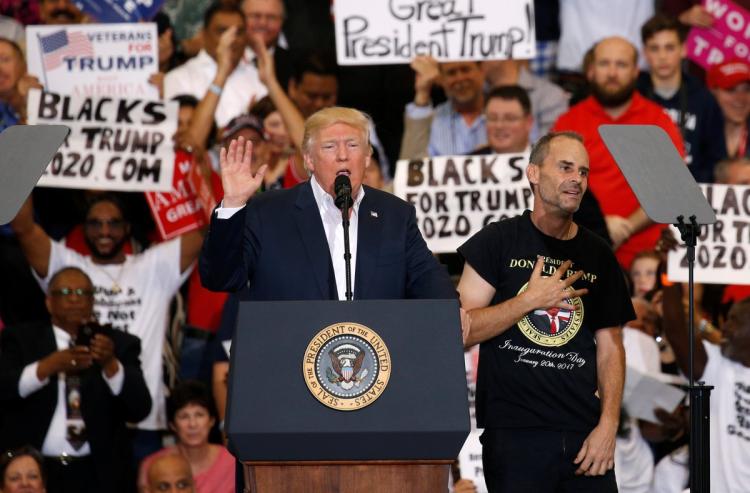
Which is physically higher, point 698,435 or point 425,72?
point 425,72

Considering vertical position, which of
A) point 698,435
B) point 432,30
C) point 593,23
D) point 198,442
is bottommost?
point 198,442

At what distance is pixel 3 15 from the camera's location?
9.12m

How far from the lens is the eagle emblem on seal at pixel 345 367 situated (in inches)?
151

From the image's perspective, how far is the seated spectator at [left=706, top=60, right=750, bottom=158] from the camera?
8648 millimetres

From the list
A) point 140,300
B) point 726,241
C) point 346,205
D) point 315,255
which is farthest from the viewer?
point 140,300

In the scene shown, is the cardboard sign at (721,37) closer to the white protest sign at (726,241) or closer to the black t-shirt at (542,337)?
the white protest sign at (726,241)

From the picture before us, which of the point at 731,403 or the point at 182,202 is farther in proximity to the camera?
the point at 182,202

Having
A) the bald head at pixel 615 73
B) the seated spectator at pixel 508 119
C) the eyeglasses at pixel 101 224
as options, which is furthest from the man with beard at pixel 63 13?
the bald head at pixel 615 73

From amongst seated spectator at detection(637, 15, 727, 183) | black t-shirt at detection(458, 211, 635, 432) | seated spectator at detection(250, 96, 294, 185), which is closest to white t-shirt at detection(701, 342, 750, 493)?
seated spectator at detection(637, 15, 727, 183)

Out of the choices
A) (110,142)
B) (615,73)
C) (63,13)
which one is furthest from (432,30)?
(63,13)

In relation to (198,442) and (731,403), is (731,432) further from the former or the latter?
(198,442)

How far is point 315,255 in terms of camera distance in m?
4.54

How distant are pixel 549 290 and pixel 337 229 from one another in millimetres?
816

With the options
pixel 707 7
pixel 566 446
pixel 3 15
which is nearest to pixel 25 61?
pixel 3 15
